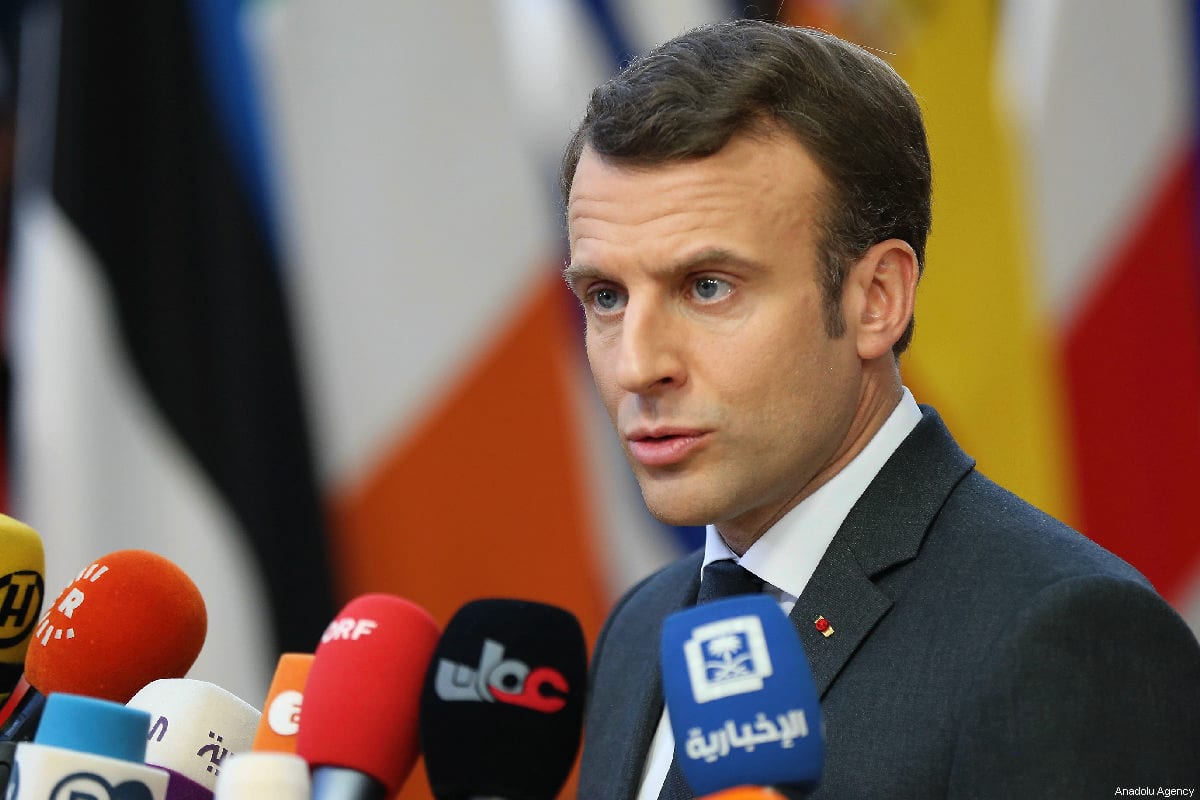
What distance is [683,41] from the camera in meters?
1.74

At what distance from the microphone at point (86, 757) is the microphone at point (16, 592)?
0.36 m

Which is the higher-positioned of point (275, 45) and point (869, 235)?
point (275, 45)

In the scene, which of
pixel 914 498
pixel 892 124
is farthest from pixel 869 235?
pixel 914 498

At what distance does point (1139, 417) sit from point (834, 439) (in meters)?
3.02

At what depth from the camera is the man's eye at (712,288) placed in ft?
5.17

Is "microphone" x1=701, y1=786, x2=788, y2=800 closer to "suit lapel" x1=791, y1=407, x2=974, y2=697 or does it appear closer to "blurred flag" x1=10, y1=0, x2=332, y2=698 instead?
"suit lapel" x1=791, y1=407, x2=974, y2=697

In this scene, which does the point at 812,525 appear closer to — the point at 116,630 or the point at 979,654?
the point at 979,654

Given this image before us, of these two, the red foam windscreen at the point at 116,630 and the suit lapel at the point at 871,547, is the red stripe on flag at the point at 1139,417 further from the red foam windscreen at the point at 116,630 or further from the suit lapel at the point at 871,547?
the red foam windscreen at the point at 116,630

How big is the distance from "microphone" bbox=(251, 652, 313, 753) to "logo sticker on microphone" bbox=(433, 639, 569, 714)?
157 mm

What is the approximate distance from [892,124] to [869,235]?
155mm

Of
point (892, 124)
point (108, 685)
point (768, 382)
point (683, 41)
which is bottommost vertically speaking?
point (108, 685)

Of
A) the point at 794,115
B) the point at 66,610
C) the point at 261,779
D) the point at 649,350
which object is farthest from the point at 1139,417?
the point at 261,779

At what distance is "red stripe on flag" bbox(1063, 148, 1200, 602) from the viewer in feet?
14.1

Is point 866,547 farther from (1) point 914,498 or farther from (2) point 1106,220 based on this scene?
(2) point 1106,220
